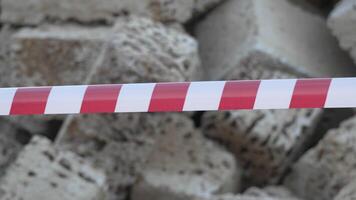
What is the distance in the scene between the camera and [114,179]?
306cm

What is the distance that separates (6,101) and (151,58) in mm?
904

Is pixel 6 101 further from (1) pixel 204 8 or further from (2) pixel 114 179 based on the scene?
(1) pixel 204 8

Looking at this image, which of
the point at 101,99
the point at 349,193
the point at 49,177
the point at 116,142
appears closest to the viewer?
the point at 101,99

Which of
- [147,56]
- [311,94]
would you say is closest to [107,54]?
[147,56]

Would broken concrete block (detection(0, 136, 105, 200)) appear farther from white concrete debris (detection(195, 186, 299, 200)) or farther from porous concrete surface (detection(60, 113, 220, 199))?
white concrete debris (detection(195, 186, 299, 200))

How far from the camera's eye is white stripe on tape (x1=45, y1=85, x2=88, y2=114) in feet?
7.27

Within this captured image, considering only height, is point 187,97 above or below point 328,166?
above

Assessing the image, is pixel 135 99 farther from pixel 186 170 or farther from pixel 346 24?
pixel 346 24

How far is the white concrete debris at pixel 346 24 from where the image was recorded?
3377 mm

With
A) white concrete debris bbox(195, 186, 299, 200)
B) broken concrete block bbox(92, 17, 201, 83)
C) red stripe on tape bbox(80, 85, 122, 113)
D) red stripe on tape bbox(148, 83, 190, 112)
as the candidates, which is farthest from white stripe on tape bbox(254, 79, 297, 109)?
broken concrete block bbox(92, 17, 201, 83)

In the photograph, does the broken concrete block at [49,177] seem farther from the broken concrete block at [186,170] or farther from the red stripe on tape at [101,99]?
the red stripe on tape at [101,99]

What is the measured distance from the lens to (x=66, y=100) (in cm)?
222

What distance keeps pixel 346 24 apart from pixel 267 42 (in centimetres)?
34

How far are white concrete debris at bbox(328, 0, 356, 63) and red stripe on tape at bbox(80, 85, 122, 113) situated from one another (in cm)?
145
